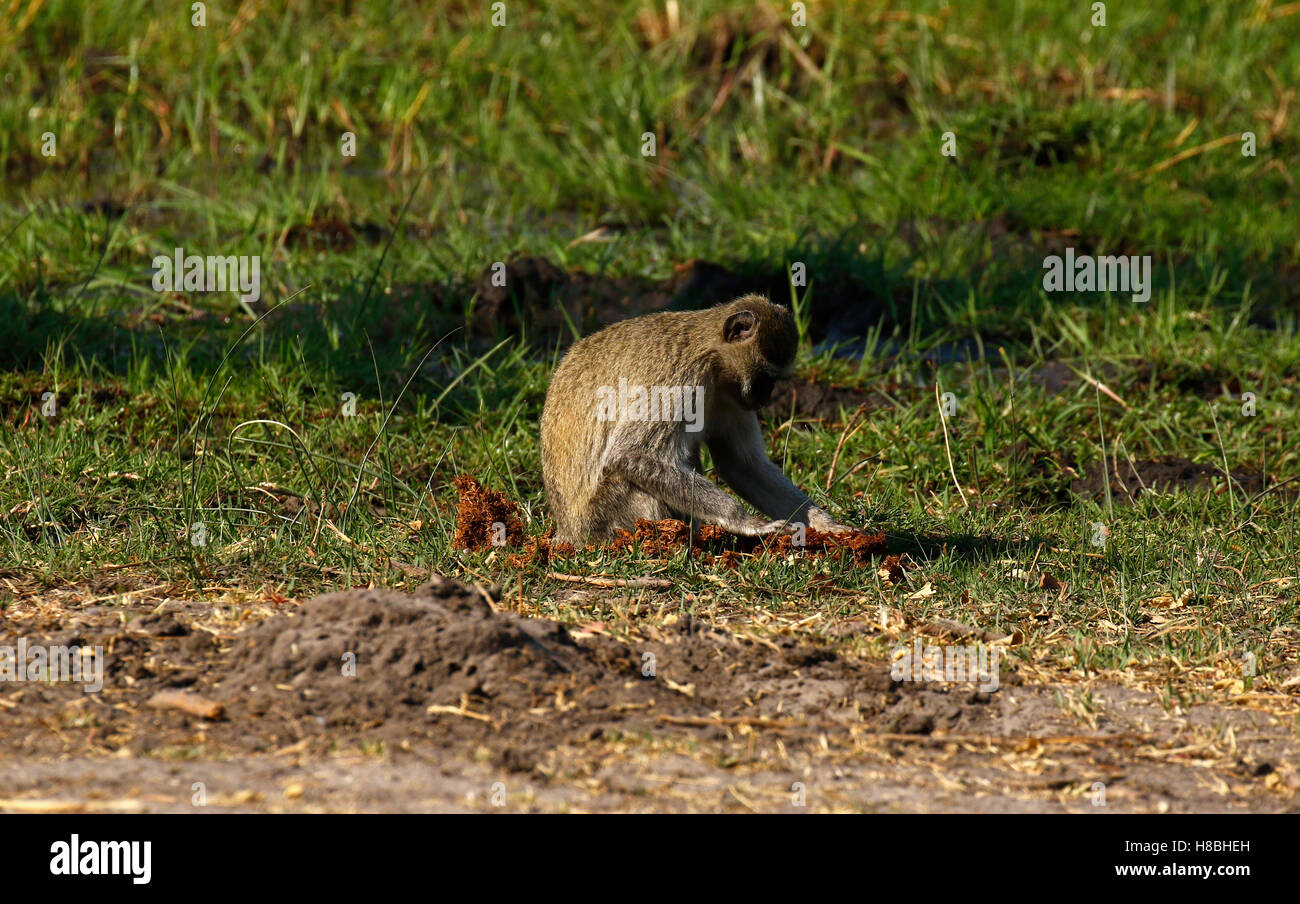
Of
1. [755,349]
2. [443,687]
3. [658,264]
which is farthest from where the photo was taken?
[658,264]

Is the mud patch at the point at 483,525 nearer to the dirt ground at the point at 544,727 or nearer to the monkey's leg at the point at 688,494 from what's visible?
the monkey's leg at the point at 688,494

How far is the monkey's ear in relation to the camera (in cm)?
600

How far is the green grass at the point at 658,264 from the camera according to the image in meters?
5.64

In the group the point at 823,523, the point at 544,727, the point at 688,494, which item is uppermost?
the point at 688,494

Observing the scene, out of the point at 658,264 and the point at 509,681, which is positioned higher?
the point at 658,264

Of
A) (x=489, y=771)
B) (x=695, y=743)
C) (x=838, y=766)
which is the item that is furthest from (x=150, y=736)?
(x=838, y=766)

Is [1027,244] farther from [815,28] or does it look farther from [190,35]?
[190,35]

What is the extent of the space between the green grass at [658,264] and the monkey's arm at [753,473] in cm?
44

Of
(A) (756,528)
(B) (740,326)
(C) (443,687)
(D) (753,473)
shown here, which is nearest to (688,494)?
(A) (756,528)

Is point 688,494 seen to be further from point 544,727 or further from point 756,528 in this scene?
point 544,727

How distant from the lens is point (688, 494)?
5.81 m

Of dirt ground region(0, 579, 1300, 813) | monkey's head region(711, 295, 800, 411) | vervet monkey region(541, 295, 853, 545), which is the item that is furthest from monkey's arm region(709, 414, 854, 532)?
dirt ground region(0, 579, 1300, 813)

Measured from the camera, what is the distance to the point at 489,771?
150 inches

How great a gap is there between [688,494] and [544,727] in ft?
6.16
